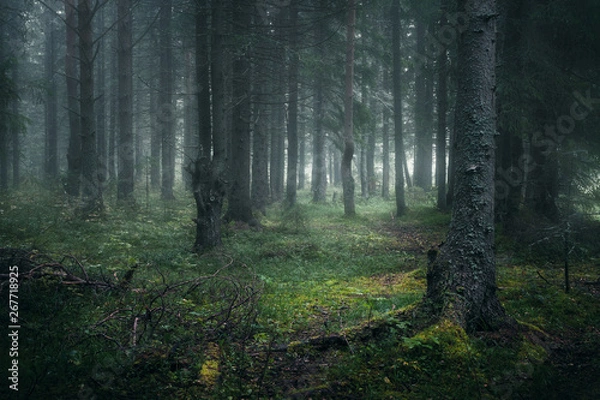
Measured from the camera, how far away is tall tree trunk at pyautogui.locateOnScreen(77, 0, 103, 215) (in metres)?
13.1

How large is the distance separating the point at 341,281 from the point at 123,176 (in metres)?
14.0

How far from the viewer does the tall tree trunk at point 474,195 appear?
4.70 m

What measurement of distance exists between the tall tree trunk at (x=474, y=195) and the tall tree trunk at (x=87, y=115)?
1189 cm

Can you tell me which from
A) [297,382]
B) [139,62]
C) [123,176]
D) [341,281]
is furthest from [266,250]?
[139,62]

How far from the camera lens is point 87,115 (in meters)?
13.3

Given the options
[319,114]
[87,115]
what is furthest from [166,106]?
[87,115]

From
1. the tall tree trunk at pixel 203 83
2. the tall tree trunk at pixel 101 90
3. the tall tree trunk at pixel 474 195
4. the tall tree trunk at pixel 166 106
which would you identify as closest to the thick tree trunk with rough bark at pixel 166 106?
the tall tree trunk at pixel 166 106

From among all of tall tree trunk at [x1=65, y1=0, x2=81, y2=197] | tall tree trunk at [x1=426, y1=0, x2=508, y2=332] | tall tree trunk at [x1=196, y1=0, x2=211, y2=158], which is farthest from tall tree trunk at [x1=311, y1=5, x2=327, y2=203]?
tall tree trunk at [x1=426, y1=0, x2=508, y2=332]

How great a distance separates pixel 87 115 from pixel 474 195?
13.0 meters

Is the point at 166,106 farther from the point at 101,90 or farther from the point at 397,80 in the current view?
the point at 397,80

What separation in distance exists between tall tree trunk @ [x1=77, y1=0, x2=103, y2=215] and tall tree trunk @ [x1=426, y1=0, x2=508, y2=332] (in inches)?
468

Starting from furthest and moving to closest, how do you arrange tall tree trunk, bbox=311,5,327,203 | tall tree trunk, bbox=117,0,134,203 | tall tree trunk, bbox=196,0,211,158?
tall tree trunk, bbox=311,5,327,203 → tall tree trunk, bbox=117,0,134,203 → tall tree trunk, bbox=196,0,211,158

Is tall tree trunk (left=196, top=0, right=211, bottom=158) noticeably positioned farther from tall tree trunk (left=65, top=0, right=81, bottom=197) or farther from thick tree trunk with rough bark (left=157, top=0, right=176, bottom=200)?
thick tree trunk with rough bark (left=157, top=0, right=176, bottom=200)

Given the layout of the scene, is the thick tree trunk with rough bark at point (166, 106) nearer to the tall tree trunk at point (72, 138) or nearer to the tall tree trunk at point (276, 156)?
the tall tree trunk at point (72, 138)
